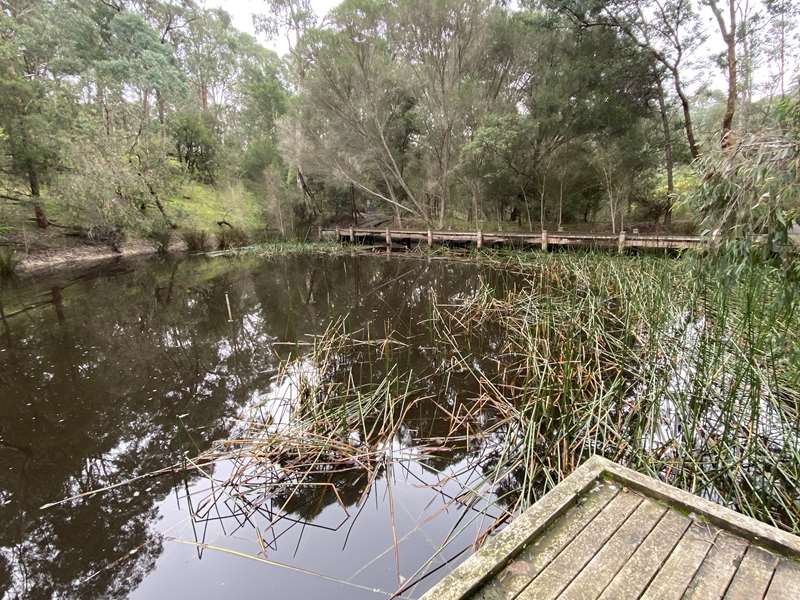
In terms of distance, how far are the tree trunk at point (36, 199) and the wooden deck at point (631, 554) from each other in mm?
16686

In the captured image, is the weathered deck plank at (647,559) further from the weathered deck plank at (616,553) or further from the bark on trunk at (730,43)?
the bark on trunk at (730,43)

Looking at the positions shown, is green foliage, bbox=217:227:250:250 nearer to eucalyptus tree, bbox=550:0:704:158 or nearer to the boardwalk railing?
the boardwalk railing

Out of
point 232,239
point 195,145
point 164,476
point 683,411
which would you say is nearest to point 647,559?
point 683,411

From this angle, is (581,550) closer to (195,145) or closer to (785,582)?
(785,582)

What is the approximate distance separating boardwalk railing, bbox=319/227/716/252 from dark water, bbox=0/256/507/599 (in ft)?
18.0

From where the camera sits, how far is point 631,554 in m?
1.20

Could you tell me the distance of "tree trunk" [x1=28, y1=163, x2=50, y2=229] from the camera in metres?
11.9

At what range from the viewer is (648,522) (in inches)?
51.8

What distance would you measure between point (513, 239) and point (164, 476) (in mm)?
10893

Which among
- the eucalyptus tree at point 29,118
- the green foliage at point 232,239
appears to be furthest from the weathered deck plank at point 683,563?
the green foliage at point 232,239

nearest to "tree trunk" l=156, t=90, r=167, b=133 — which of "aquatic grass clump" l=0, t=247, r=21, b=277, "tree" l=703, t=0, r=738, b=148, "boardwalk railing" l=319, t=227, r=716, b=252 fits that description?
"boardwalk railing" l=319, t=227, r=716, b=252

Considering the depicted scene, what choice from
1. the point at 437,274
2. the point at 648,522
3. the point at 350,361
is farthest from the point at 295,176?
the point at 648,522

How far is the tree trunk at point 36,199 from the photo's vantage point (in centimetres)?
1191

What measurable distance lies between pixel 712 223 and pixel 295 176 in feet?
68.1
